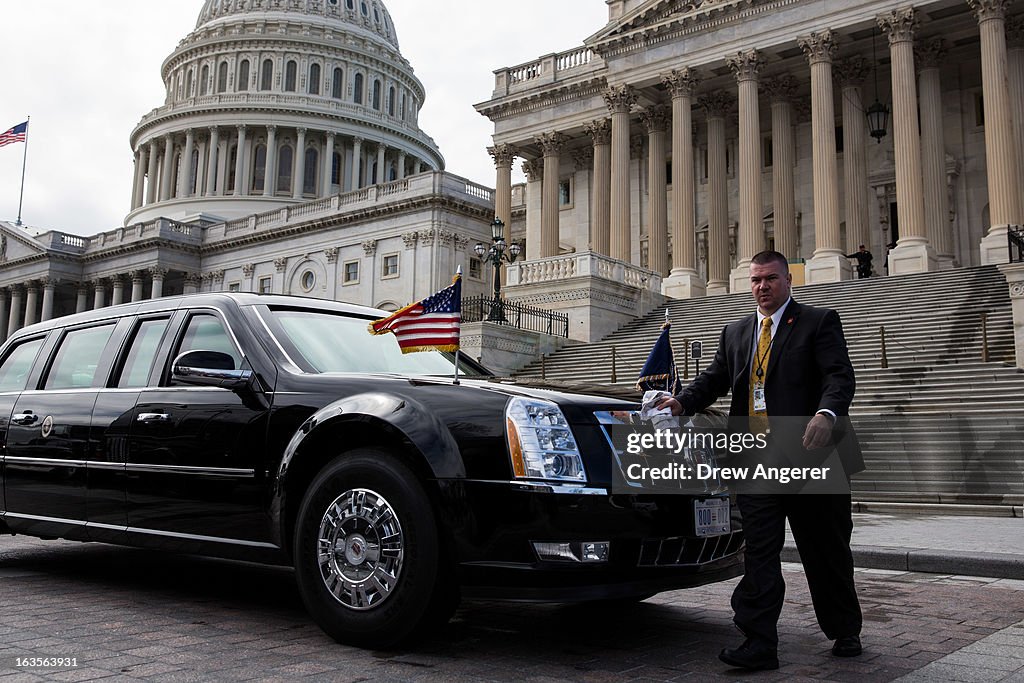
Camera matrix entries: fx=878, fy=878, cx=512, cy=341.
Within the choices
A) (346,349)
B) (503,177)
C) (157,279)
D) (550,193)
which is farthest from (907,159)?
(157,279)

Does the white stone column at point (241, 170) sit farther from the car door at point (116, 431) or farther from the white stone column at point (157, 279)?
the car door at point (116, 431)

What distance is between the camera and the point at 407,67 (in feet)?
325

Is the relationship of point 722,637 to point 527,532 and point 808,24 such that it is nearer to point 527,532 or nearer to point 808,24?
point 527,532

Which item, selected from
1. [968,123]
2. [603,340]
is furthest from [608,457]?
[968,123]

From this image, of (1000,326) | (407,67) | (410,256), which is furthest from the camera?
(407,67)

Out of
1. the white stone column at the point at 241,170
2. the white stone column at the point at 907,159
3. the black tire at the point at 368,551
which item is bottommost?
the black tire at the point at 368,551

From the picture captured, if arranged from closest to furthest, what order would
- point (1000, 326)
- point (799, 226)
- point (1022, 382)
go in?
point (1022, 382) → point (1000, 326) → point (799, 226)

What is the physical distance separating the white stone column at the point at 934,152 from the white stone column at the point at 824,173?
10.4 feet

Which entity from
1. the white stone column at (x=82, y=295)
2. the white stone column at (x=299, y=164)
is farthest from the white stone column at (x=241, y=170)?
the white stone column at (x=82, y=295)

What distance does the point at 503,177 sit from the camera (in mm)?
44438

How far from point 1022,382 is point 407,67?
90.9 metres

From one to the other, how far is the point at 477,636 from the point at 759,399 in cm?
199

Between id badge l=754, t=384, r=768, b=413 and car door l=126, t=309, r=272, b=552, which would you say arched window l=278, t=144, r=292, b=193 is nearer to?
car door l=126, t=309, r=272, b=552

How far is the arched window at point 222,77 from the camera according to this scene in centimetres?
9056
